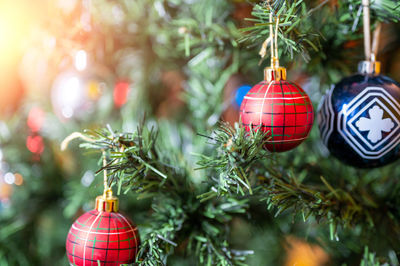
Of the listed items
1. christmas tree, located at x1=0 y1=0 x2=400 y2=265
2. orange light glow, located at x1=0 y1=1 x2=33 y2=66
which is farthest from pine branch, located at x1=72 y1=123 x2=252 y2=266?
orange light glow, located at x1=0 y1=1 x2=33 y2=66

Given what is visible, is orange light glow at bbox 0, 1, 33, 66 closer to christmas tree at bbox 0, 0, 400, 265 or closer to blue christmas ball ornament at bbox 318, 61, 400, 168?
christmas tree at bbox 0, 0, 400, 265

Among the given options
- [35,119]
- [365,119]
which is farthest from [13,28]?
[365,119]

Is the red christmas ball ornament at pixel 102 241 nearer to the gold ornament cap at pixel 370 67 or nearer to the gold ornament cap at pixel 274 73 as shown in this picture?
the gold ornament cap at pixel 274 73

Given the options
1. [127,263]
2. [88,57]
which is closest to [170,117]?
[88,57]

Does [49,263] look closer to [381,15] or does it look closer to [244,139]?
[244,139]

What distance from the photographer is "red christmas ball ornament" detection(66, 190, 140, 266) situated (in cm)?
42

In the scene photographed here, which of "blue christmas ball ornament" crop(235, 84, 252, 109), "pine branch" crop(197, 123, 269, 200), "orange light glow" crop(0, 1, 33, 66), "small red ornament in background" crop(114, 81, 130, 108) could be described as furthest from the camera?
"orange light glow" crop(0, 1, 33, 66)

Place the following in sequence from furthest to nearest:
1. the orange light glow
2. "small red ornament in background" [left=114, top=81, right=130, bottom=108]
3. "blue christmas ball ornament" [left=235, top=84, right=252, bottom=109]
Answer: the orange light glow
"small red ornament in background" [left=114, top=81, right=130, bottom=108]
"blue christmas ball ornament" [left=235, top=84, right=252, bottom=109]

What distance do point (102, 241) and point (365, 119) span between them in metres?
0.32

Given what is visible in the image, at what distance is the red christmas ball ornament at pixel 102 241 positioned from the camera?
42 centimetres

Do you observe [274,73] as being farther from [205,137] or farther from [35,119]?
[35,119]

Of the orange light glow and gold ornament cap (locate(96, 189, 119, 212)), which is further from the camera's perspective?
the orange light glow

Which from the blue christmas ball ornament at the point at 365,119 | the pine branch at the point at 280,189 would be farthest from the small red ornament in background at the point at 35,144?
the blue christmas ball ornament at the point at 365,119

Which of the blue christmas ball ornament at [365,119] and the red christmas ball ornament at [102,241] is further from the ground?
the blue christmas ball ornament at [365,119]
